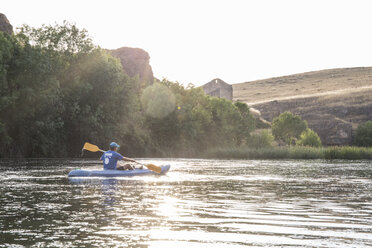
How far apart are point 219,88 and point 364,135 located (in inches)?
2062

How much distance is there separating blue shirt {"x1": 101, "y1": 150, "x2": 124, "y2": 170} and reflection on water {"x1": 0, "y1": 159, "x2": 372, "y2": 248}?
4328 mm

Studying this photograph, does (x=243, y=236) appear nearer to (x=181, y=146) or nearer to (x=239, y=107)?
(x=181, y=146)

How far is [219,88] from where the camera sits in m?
146

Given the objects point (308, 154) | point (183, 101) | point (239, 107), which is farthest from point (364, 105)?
point (308, 154)

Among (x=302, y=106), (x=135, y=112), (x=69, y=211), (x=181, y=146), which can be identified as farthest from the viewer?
(x=302, y=106)

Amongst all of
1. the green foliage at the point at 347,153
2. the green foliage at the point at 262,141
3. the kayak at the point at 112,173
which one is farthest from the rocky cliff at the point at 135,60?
the kayak at the point at 112,173

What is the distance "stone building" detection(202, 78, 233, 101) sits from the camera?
475ft

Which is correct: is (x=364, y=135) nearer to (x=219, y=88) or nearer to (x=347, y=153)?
(x=219, y=88)

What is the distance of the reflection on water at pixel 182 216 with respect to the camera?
826cm

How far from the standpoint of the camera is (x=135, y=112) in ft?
202

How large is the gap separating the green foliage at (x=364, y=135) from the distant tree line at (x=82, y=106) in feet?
107

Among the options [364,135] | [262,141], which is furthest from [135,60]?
[364,135]

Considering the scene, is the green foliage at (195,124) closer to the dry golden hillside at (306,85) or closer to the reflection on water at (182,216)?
the reflection on water at (182,216)

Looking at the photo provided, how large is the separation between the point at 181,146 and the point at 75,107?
22.8 meters
